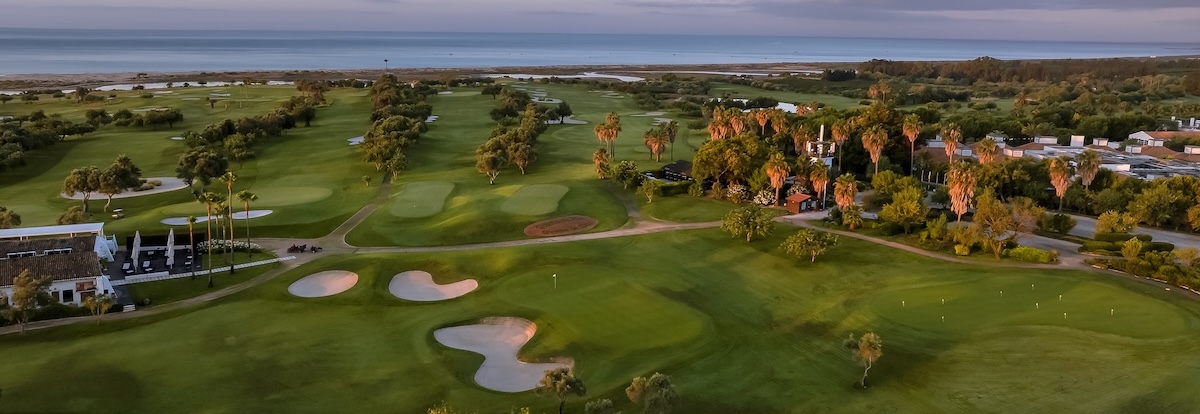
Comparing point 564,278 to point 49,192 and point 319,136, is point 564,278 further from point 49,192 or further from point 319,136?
point 319,136

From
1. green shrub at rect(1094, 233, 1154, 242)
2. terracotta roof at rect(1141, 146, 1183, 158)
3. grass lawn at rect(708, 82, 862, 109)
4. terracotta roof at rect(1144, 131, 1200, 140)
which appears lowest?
green shrub at rect(1094, 233, 1154, 242)

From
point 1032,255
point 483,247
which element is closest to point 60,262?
point 483,247

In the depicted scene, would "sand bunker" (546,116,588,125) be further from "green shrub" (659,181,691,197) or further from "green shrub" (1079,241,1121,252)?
"green shrub" (1079,241,1121,252)

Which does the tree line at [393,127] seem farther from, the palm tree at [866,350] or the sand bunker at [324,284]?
the palm tree at [866,350]

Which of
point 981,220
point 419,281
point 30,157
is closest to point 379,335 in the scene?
point 419,281

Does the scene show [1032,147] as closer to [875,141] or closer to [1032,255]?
[875,141]

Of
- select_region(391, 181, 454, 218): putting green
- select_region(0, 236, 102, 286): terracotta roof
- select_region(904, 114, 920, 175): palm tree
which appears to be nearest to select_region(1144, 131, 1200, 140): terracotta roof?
select_region(904, 114, 920, 175): palm tree

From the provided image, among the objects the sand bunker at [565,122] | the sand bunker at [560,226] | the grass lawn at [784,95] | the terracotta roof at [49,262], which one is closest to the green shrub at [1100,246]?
the sand bunker at [560,226]
